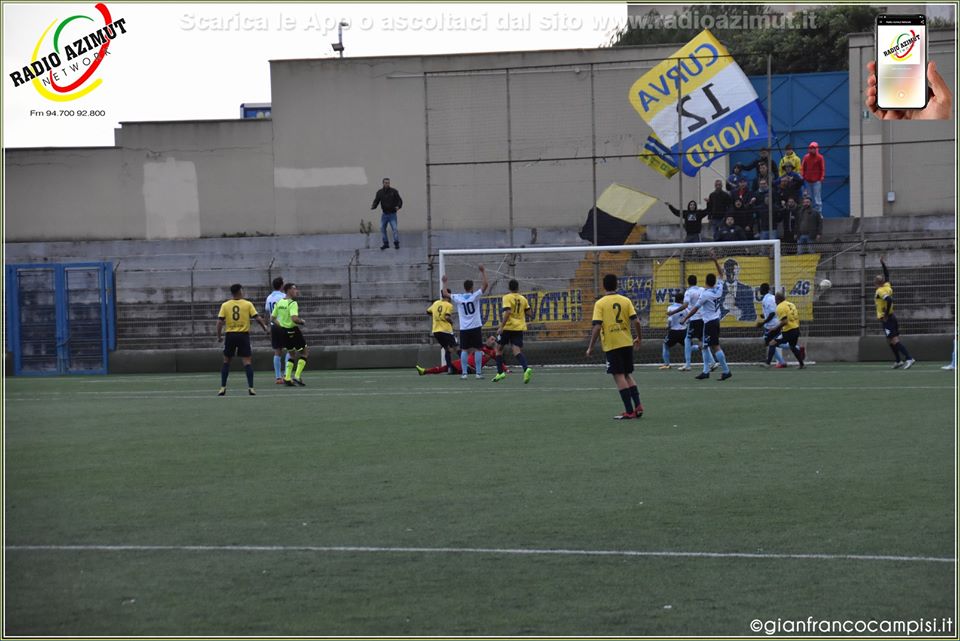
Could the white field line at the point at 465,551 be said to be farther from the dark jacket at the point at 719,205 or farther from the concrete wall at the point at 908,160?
the concrete wall at the point at 908,160

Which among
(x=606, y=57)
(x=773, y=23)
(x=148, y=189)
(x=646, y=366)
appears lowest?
(x=646, y=366)

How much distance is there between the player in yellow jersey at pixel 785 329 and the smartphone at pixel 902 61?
39.0ft

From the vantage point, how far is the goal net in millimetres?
29703

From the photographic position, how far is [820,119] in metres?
40.8

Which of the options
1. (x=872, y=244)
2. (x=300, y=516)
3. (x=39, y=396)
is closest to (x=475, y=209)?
(x=872, y=244)

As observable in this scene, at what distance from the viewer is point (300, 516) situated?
9078 mm

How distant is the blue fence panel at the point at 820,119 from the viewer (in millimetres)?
39938

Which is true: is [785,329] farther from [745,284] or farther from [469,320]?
[469,320]

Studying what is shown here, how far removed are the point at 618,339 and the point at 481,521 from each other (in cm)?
730

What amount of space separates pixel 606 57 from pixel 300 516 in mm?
31815

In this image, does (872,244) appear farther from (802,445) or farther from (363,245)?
(802,445)

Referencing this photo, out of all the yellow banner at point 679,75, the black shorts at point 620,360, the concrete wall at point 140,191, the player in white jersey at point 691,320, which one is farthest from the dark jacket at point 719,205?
the black shorts at point 620,360

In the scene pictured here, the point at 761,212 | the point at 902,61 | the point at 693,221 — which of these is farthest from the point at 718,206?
the point at 902,61

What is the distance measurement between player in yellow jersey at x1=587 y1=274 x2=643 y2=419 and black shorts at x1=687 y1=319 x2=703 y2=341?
397 inches
